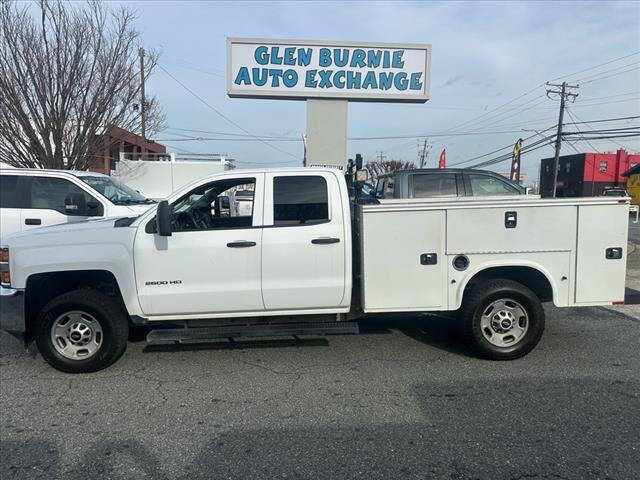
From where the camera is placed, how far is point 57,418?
12.8ft

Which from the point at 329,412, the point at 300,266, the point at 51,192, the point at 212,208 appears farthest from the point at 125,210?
the point at 329,412

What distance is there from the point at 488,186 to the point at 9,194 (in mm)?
8477

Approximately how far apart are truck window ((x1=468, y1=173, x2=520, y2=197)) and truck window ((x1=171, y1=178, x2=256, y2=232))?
546cm

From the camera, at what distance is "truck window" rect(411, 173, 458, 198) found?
9305mm

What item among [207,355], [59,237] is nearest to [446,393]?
[207,355]

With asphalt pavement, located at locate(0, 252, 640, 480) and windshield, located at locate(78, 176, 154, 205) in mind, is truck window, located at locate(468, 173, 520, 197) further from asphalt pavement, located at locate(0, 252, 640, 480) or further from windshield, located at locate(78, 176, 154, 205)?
windshield, located at locate(78, 176, 154, 205)

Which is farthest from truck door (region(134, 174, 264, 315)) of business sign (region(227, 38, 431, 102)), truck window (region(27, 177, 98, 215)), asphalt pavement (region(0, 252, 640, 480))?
business sign (region(227, 38, 431, 102))

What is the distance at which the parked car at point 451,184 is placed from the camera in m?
9.31

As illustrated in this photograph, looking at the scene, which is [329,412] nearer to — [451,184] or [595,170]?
[451,184]

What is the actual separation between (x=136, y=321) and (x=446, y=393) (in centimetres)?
300

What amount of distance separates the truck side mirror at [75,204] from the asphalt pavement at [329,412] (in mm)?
2640


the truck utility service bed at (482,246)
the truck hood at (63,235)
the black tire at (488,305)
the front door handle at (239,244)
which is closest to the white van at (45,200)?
the truck hood at (63,235)

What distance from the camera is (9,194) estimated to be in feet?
26.8

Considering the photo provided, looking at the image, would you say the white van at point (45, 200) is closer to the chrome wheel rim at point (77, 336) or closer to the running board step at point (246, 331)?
the chrome wheel rim at point (77, 336)
